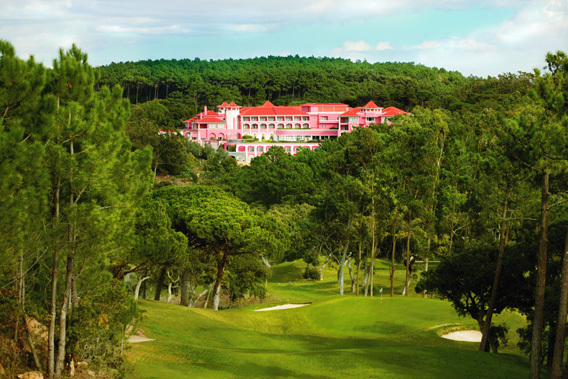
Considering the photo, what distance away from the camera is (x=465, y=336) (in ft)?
100

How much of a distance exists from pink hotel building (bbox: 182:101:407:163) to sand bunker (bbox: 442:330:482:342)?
96.5 meters

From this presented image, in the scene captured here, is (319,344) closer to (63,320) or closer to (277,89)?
(63,320)

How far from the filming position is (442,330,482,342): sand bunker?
3025 cm

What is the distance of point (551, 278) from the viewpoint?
74.6 ft

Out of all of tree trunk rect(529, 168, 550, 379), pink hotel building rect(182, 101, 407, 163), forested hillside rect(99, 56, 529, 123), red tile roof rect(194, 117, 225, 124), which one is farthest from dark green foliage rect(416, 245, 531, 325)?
red tile roof rect(194, 117, 225, 124)

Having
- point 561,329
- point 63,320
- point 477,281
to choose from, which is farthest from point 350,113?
point 63,320

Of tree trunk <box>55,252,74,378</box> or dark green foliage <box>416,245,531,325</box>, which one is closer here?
tree trunk <box>55,252,74,378</box>

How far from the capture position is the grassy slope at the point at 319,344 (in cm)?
2056

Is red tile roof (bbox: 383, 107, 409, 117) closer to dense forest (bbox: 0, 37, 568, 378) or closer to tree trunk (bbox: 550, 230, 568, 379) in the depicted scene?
dense forest (bbox: 0, 37, 568, 378)

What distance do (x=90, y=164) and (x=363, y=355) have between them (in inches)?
498

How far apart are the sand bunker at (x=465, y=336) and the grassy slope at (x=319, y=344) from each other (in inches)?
20.0

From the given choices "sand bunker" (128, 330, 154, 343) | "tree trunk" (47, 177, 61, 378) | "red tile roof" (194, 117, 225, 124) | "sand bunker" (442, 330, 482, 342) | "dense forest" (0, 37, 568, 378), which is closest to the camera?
"dense forest" (0, 37, 568, 378)

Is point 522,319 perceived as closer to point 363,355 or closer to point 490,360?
point 490,360

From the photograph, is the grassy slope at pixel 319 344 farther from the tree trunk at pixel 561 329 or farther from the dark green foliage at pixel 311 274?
the dark green foliage at pixel 311 274
